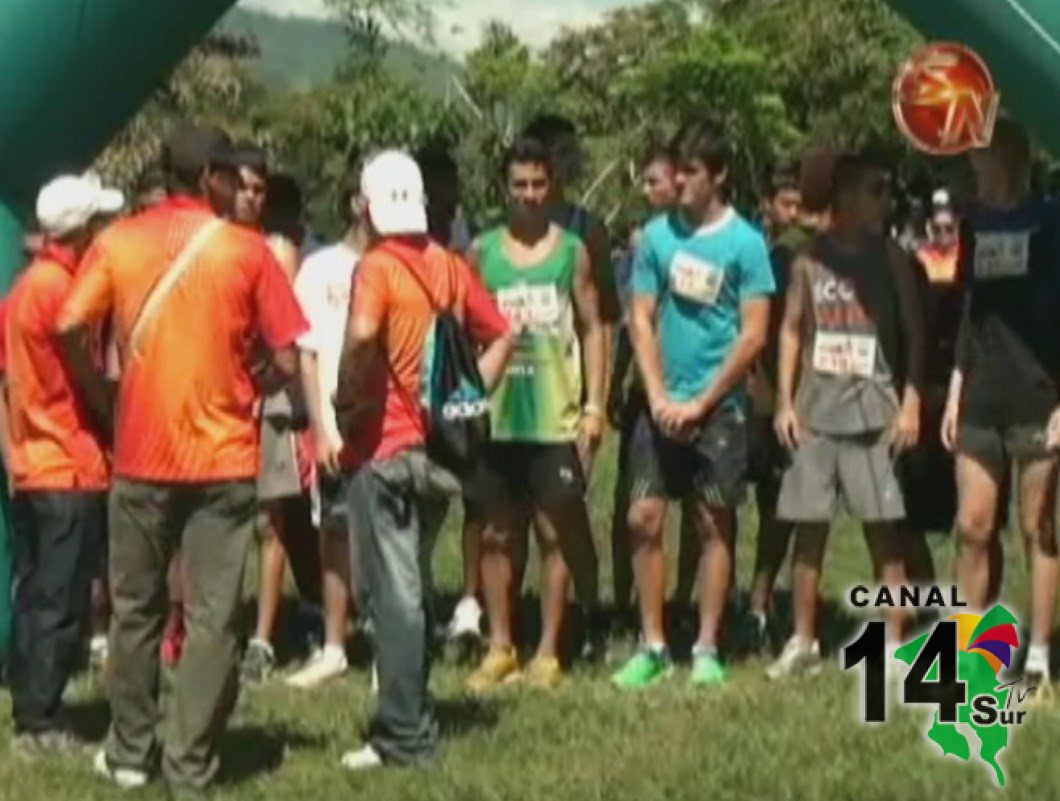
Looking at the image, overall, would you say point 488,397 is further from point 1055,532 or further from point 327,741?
point 1055,532

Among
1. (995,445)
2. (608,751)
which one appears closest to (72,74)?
(608,751)

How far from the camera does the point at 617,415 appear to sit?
1041 centimetres

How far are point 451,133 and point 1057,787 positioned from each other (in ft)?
110

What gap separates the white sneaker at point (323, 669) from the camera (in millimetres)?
9906

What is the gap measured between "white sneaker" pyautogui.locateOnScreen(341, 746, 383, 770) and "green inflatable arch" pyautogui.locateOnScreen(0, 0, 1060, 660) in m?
1.62

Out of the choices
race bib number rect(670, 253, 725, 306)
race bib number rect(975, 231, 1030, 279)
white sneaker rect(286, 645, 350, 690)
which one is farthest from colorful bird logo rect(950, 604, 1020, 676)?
white sneaker rect(286, 645, 350, 690)

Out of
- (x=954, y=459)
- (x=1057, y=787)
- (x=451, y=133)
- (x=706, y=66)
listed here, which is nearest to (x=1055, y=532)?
(x=954, y=459)

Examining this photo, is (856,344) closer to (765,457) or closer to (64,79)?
(765,457)

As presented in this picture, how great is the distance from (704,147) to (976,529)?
160 cm

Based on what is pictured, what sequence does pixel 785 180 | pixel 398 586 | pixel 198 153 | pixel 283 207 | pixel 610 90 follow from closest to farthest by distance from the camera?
pixel 198 153
pixel 398 586
pixel 283 207
pixel 785 180
pixel 610 90

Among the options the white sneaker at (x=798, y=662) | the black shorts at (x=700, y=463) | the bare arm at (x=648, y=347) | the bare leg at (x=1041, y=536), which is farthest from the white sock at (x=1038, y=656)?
the bare arm at (x=648, y=347)

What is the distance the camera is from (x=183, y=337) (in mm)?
8008

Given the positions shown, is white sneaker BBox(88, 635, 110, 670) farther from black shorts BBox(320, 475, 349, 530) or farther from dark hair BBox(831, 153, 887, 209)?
dark hair BBox(831, 153, 887, 209)

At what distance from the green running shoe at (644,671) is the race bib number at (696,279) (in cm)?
124
